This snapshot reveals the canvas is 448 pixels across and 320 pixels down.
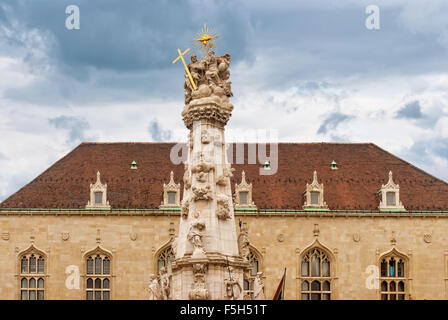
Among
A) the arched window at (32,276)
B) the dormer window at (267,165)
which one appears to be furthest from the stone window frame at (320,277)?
the arched window at (32,276)

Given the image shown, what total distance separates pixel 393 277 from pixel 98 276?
18971 millimetres

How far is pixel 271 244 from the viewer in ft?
207

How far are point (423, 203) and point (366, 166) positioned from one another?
5214mm

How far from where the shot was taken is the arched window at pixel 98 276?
62.2 m

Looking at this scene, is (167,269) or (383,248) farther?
(383,248)

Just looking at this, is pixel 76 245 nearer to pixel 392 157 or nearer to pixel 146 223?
pixel 146 223

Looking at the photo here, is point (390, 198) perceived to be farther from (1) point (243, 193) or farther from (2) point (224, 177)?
(2) point (224, 177)

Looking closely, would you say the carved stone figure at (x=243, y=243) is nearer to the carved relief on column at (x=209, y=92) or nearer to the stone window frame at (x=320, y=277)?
the carved relief on column at (x=209, y=92)

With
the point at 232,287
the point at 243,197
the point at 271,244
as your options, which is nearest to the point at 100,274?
the point at 243,197
